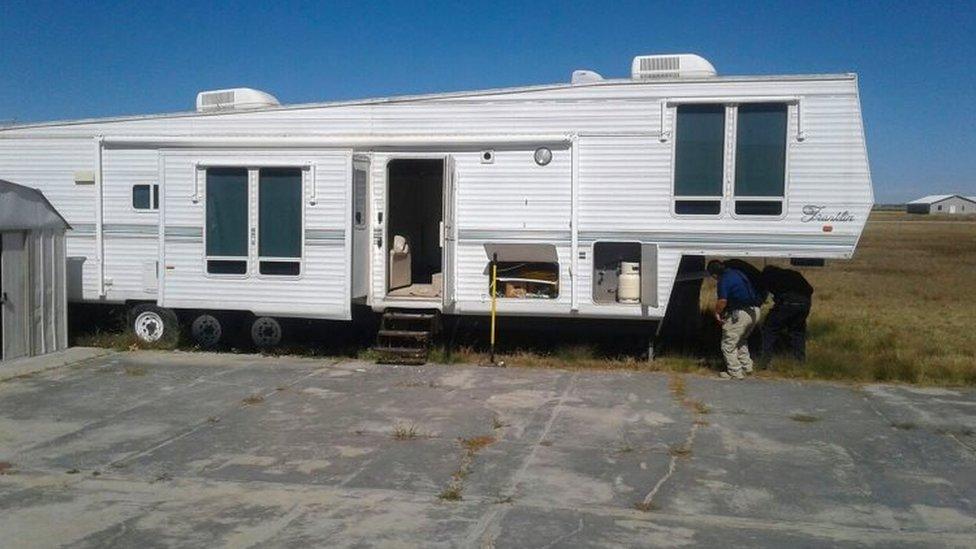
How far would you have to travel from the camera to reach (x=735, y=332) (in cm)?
1155

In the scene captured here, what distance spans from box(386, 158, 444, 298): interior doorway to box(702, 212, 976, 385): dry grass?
17.4ft

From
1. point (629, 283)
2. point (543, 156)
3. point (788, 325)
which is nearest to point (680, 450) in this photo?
point (629, 283)

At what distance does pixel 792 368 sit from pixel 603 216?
3.01m

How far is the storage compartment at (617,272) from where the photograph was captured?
1220cm

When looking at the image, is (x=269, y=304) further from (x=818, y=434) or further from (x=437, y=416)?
(x=818, y=434)

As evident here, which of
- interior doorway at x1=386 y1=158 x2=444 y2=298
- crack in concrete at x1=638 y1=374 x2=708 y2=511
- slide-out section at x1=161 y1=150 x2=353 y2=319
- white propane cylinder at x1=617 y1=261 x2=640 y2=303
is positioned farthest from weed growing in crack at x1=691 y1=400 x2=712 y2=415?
slide-out section at x1=161 y1=150 x2=353 y2=319

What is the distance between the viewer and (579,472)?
768 centimetres

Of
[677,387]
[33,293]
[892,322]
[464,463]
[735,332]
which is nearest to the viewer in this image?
[464,463]

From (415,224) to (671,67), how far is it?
5035 mm

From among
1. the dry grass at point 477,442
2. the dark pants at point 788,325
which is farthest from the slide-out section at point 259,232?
the dark pants at point 788,325

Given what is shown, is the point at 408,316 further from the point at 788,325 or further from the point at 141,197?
the point at 788,325

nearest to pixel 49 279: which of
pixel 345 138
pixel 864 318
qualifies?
pixel 345 138

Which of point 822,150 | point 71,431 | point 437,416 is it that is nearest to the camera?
point 71,431

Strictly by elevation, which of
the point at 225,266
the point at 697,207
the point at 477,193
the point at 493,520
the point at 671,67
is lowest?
the point at 493,520
